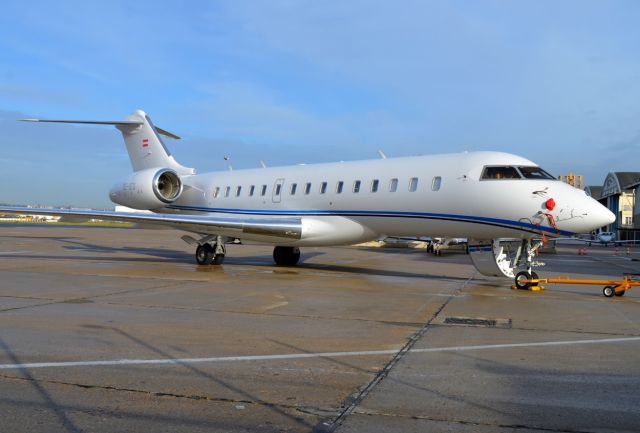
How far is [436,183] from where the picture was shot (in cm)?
1442

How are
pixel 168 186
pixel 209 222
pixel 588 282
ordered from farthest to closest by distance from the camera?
1. pixel 168 186
2. pixel 209 222
3. pixel 588 282

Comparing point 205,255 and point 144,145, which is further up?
point 144,145

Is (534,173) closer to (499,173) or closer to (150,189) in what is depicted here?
(499,173)

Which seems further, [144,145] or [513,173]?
[144,145]

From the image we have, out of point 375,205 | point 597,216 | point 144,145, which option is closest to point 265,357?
point 597,216

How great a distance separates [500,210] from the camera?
13266 millimetres

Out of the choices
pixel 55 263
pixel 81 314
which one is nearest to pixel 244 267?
pixel 55 263

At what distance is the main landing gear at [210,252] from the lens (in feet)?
59.5

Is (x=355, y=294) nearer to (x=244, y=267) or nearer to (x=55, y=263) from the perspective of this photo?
(x=244, y=267)

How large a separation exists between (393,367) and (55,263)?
49.0 ft

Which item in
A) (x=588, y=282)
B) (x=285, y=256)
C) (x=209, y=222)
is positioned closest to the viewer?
(x=588, y=282)

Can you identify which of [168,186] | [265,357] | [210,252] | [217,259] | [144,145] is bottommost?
[265,357]

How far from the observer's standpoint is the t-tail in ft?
74.7

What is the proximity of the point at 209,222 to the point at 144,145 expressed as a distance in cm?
758
